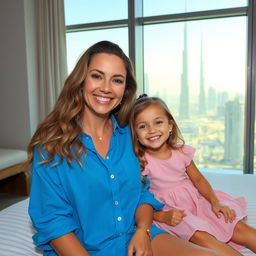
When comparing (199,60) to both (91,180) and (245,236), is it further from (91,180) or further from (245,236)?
(91,180)

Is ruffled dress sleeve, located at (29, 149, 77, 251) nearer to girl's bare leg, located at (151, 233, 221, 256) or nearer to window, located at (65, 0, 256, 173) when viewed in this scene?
girl's bare leg, located at (151, 233, 221, 256)

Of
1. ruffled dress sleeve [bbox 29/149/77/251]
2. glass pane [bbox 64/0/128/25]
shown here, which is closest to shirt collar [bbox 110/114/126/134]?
ruffled dress sleeve [bbox 29/149/77/251]

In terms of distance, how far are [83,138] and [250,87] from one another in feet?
9.75

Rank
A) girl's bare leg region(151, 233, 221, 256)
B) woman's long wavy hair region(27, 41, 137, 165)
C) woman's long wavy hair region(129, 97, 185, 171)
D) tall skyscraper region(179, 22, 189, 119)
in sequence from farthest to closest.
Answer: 1. tall skyscraper region(179, 22, 189, 119)
2. woman's long wavy hair region(129, 97, 185, 171)
3. woman's long wavy hair region(27, 41, 137, 165)
4. girl's bare leg region(151, 233, 221, 256)

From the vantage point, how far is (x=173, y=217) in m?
1.41

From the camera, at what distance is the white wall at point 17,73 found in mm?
4020

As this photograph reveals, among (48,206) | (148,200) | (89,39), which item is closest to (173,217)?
(148,200)

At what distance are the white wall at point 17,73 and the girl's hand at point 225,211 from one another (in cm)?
319

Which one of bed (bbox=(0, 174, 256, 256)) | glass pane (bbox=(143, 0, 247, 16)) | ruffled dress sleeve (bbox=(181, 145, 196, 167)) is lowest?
bed (bbox=(0, 174, 256, 256))

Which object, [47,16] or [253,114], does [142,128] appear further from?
[47,16]

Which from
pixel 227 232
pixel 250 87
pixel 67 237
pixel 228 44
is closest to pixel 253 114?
pixel 250 87

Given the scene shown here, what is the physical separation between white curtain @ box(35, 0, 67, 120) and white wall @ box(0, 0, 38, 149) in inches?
4.3

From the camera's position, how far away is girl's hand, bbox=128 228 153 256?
1165 mm

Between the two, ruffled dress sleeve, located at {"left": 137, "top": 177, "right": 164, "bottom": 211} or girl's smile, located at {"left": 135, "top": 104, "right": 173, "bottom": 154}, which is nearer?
ruffled dress sleeve, located at {"left": 137, "top": 177, "right": 164, "bottom": 211}
